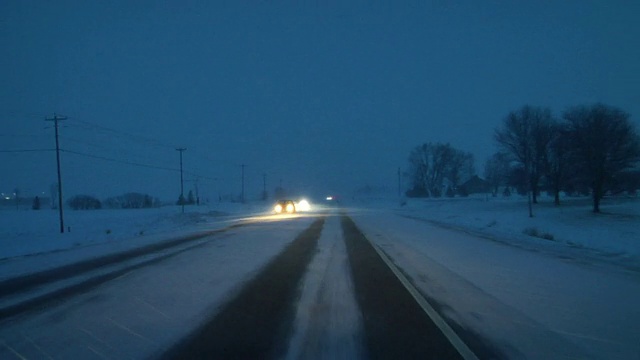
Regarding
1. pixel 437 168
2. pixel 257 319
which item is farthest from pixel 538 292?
pixel 437 168

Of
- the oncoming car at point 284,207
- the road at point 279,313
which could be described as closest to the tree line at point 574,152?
the oncoming car at point 284,207

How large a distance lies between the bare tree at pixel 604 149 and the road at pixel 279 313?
3840 centimetres

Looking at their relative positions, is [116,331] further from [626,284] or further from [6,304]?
[626,284]

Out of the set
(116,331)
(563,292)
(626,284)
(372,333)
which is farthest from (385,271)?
(116,331)

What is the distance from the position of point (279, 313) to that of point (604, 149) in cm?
4817

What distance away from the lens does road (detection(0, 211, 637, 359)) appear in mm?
6535

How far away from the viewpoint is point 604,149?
48812mm

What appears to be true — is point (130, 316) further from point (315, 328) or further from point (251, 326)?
point (315, 328)

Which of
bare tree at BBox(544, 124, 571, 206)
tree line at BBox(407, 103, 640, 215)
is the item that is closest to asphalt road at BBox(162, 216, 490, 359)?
tree line at BBox(407, 103, 640, 215)

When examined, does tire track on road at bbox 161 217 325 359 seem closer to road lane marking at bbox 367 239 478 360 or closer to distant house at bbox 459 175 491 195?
road lane marking at bbox 367 239 478 360

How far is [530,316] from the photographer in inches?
329

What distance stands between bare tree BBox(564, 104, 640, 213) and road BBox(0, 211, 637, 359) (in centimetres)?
3840

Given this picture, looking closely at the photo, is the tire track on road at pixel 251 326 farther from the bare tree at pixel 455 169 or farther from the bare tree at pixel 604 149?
the bare tree at pixel 455 169

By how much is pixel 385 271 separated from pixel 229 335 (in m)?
6.69
